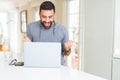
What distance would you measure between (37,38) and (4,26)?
8.59 m

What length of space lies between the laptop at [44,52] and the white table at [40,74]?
0.08 metres

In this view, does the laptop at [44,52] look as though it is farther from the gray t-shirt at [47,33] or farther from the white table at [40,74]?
the gray t-shirt at [47,33]

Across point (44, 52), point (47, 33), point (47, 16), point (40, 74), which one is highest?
point (47, 16)

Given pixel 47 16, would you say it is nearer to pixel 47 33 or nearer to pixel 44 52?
pixel 47 33

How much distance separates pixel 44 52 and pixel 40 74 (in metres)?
0.23

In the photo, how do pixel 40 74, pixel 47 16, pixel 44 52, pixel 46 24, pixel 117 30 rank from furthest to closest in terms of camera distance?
pixel 117 30
pixel 46 24
pixel 47 16
pixel 44 52
pixel 40 74

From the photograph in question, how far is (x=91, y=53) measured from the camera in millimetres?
3266

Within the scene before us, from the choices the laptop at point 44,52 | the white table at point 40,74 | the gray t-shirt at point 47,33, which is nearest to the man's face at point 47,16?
the gray t-shirt at point 47,33

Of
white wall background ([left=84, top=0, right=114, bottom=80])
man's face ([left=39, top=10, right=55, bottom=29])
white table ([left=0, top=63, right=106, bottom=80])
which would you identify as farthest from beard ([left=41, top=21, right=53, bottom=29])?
white wall background ([left=84, top=0, right=114, bottom=80])

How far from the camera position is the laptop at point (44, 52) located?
174cm

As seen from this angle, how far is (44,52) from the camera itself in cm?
174

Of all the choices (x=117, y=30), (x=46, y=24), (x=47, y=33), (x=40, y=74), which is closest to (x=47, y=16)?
(x=46, y=24)

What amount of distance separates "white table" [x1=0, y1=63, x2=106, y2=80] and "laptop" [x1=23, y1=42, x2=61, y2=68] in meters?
0.08

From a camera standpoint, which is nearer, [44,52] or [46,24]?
[44,52]
